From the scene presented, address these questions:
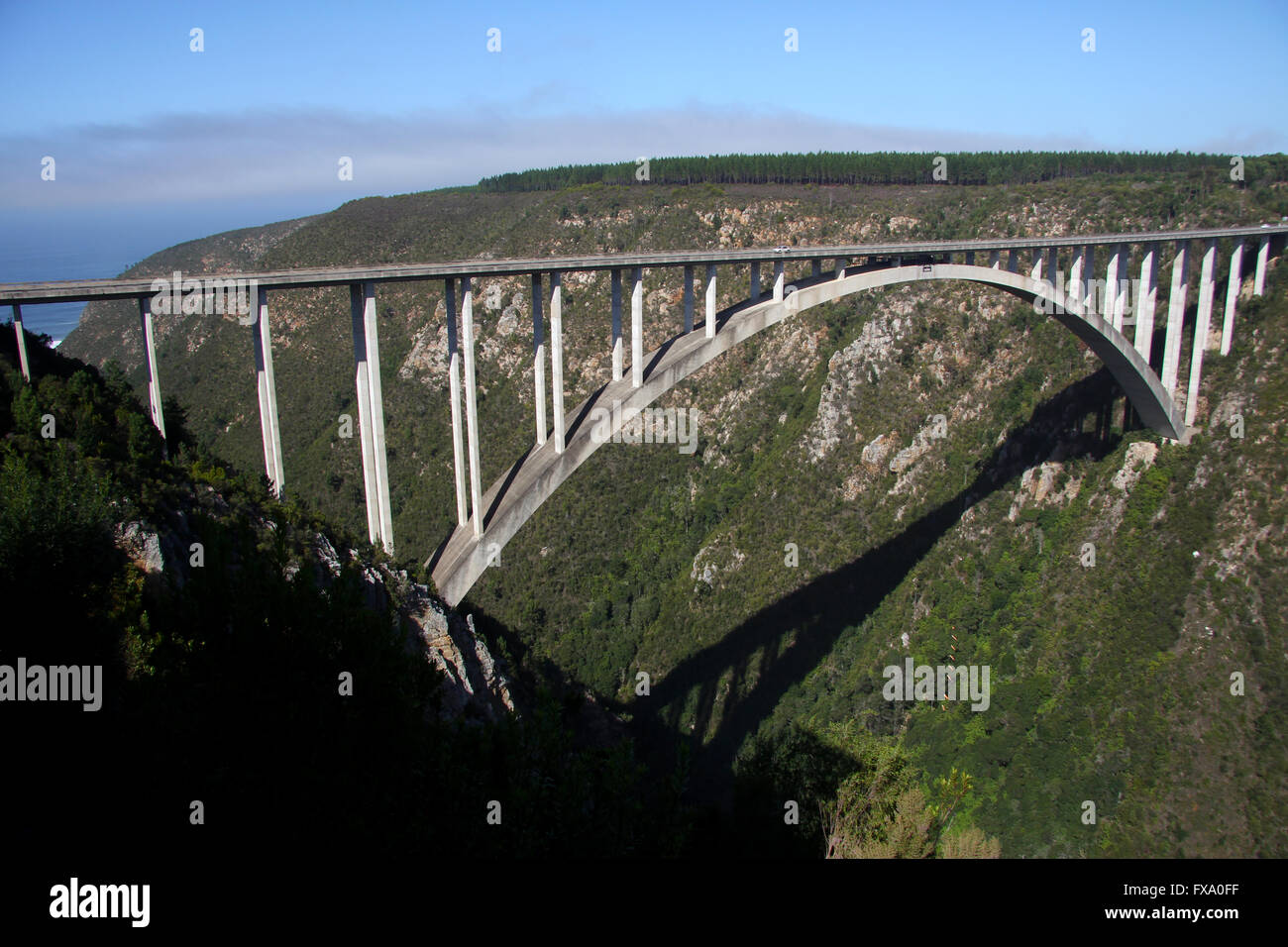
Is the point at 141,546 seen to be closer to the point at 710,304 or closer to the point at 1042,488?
the point at 710,304

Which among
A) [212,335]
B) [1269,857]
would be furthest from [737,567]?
[212,335]

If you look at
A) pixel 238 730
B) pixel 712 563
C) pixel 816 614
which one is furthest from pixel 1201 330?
pixel 238 730

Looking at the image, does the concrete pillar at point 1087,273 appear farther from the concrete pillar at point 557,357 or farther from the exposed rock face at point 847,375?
the concrete pillar at point 557,357

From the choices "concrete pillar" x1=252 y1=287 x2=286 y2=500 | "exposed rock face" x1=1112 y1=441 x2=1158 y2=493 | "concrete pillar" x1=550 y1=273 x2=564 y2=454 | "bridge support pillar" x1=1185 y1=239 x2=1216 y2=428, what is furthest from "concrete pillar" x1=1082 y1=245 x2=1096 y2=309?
"concrete pillar" x1=252 y1=287 x2=286 y2=500

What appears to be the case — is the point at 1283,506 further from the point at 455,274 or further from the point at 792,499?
the point at 455,274

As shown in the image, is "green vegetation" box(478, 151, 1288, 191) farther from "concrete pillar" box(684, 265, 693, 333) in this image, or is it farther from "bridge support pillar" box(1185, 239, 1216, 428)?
"concrete pillar" box(684, 265, 693, 333)
